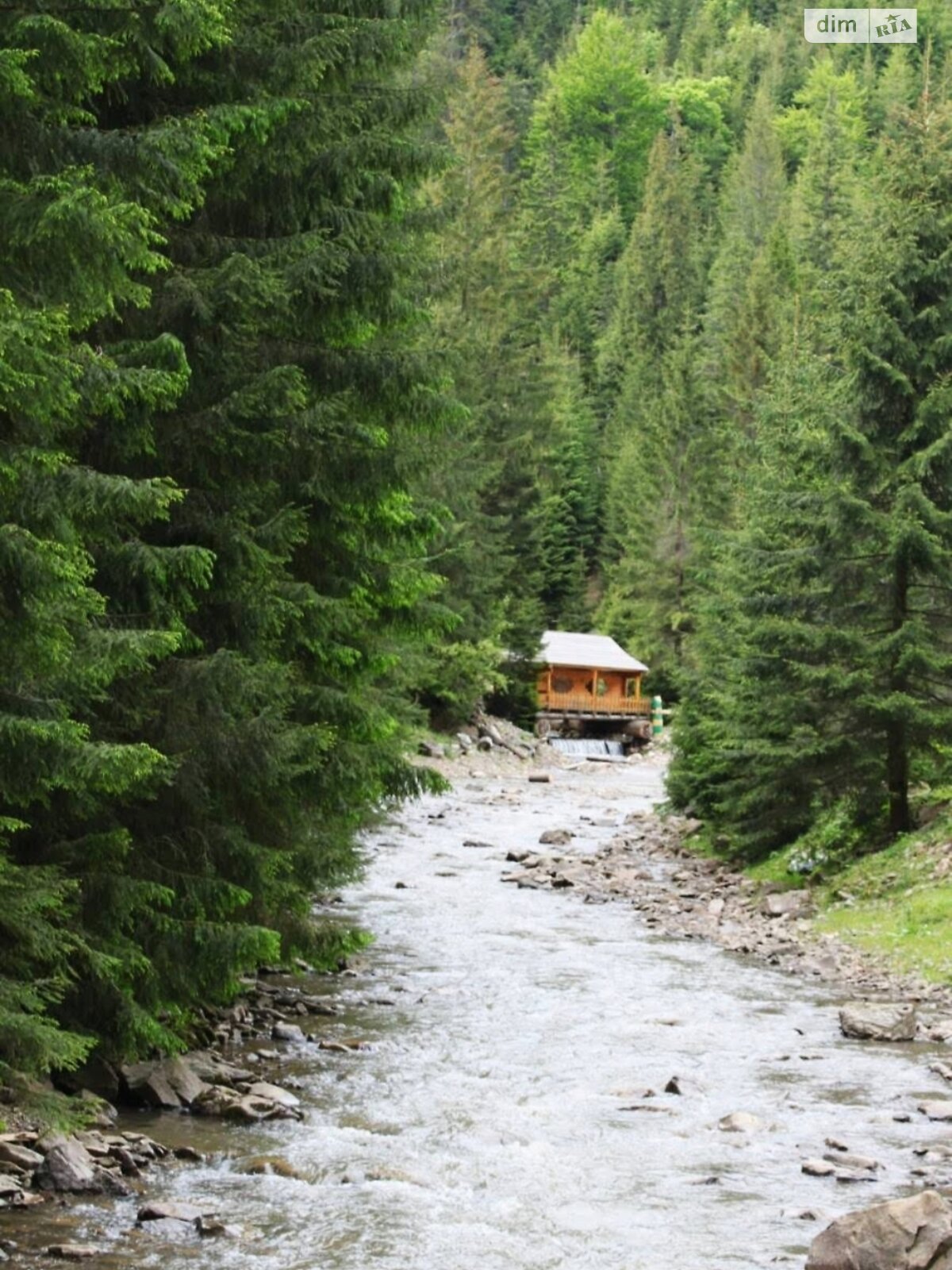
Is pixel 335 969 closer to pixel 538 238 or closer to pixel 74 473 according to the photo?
pixel 74 473

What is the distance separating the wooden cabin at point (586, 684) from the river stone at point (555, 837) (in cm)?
2937

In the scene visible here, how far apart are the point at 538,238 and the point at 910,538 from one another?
83066 millimetres

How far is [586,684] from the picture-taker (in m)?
61.5

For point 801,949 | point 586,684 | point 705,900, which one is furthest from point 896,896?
point 586,684

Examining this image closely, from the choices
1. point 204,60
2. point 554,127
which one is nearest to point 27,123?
point 204,60

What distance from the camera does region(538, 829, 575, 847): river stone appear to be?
28.6 meters

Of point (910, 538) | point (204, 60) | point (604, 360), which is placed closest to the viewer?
point (204, 60)

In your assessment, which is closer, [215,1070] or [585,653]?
[215,1070]

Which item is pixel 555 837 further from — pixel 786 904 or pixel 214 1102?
pixel 214 1102

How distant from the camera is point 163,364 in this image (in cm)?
942

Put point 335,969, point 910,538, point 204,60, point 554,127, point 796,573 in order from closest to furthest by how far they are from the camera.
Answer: point 204,60
point 335,969
point 910,538
point 796,573
point 554,127

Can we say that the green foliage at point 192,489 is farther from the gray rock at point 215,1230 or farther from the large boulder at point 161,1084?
the gray rock at point 215,1230

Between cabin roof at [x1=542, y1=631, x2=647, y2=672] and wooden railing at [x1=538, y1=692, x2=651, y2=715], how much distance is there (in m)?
1.26

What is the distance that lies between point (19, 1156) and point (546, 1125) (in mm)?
3913
